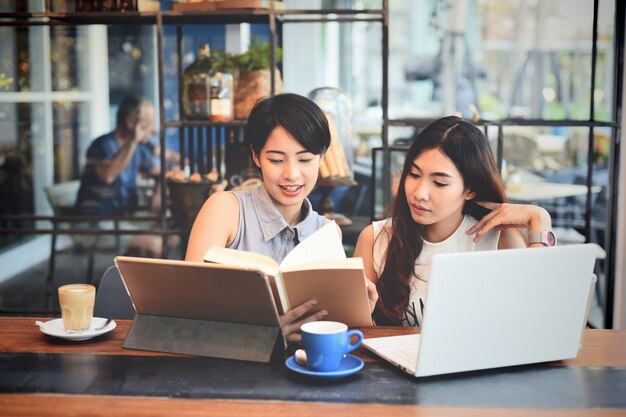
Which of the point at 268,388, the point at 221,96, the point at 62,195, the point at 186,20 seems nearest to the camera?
the point at 268,388

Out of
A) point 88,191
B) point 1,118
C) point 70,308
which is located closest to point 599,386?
point 70,308

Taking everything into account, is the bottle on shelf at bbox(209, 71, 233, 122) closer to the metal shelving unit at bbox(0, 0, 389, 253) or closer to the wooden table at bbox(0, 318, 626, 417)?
the metal shelving unit at bbox(0, 0, 389, 253)

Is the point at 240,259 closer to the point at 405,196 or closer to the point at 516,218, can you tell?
the point at 405,196

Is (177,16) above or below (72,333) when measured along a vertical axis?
above

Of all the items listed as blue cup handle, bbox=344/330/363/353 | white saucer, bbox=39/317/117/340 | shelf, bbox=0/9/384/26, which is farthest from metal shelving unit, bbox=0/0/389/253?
blue cup handle, bbox=344/330/363/353

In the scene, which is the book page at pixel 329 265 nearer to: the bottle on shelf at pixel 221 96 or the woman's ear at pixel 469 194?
the woman's ear at pixel 469 194

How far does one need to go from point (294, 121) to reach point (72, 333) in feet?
2.71

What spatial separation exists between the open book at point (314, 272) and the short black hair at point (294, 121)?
55 centimetres

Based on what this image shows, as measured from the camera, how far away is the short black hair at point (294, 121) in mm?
2219

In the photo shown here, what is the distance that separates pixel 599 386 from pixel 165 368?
822mm

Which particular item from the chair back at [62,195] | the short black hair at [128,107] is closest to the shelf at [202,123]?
the short black hair at [128,107]

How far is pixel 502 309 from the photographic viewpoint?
150cm

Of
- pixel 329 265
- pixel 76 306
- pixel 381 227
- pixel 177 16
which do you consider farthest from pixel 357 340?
pixel 177 16

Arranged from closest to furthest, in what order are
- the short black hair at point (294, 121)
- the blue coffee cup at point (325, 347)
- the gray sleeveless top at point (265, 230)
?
the blue coffee cup at point (325, 347), the short black hair at point (294, 121), the gray sleeveless top at point (265, 230)
